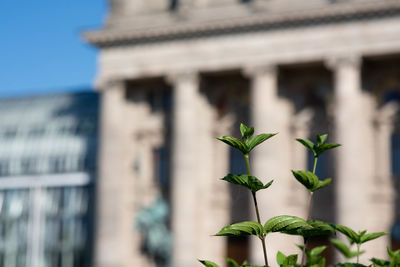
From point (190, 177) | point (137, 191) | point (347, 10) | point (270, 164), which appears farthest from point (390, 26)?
point (137, 191)

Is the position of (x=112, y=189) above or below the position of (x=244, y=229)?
above

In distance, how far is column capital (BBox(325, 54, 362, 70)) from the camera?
41.9 m

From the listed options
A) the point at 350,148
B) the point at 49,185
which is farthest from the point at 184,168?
the point at 49,185

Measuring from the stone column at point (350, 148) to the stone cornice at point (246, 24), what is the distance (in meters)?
2.20

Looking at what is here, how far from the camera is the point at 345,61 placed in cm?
4203

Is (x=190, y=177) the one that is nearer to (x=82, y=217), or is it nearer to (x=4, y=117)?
(x=82, y=217)

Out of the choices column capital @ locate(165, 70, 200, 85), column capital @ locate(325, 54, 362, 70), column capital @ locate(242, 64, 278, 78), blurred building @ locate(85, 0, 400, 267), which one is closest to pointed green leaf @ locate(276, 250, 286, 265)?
blurred building @ locate(85, 0, 400, 267)

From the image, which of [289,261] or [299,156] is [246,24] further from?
[289,261]

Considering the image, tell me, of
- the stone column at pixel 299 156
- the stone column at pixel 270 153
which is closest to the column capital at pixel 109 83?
the stone column at pixel 270 153

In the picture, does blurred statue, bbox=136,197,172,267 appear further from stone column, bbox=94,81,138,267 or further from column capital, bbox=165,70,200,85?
column capital, bbox=165,70,200,85

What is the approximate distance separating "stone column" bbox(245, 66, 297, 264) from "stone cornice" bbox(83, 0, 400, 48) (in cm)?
232

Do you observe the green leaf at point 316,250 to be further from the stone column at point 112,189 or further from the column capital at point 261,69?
the stone column at point 112,189

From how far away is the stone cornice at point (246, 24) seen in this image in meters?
41.6

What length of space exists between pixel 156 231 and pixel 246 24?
462 inches
